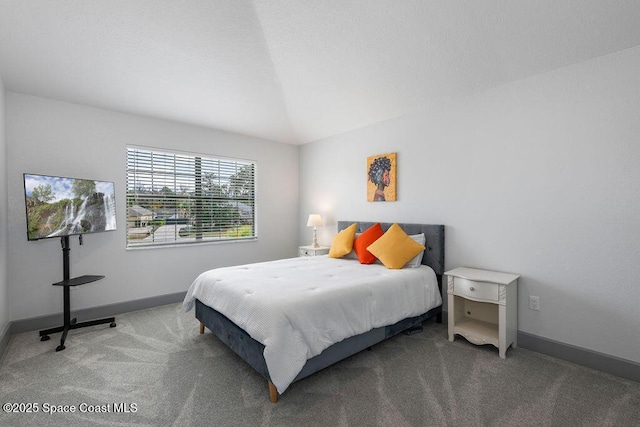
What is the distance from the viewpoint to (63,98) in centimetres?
317

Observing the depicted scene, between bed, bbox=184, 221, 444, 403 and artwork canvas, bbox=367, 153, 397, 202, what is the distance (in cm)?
76

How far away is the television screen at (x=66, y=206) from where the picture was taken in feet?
8.61

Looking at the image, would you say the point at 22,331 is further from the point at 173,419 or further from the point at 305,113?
the point at 305,113

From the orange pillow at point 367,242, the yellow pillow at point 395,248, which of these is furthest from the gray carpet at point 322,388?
the orange pillow at point 367,242

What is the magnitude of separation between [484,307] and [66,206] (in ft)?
14.3

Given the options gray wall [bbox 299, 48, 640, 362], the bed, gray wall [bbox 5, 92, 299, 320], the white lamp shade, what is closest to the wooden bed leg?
the bed

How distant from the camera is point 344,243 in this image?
12.4 feet

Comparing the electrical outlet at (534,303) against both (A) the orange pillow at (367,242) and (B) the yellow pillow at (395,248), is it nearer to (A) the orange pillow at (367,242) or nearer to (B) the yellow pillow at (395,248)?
(B) the yellow pillow at (395,248)

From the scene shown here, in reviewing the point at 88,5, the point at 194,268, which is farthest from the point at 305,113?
the point at 194,268

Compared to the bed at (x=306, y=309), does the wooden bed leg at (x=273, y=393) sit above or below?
below

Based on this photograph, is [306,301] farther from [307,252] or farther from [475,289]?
[307,252]

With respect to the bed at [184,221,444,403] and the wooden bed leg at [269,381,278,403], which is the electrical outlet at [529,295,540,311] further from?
the wooden bed leg at [269,381,278,403]

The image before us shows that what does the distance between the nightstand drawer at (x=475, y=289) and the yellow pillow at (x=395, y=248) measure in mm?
522

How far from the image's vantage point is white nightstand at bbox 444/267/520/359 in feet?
8.06
